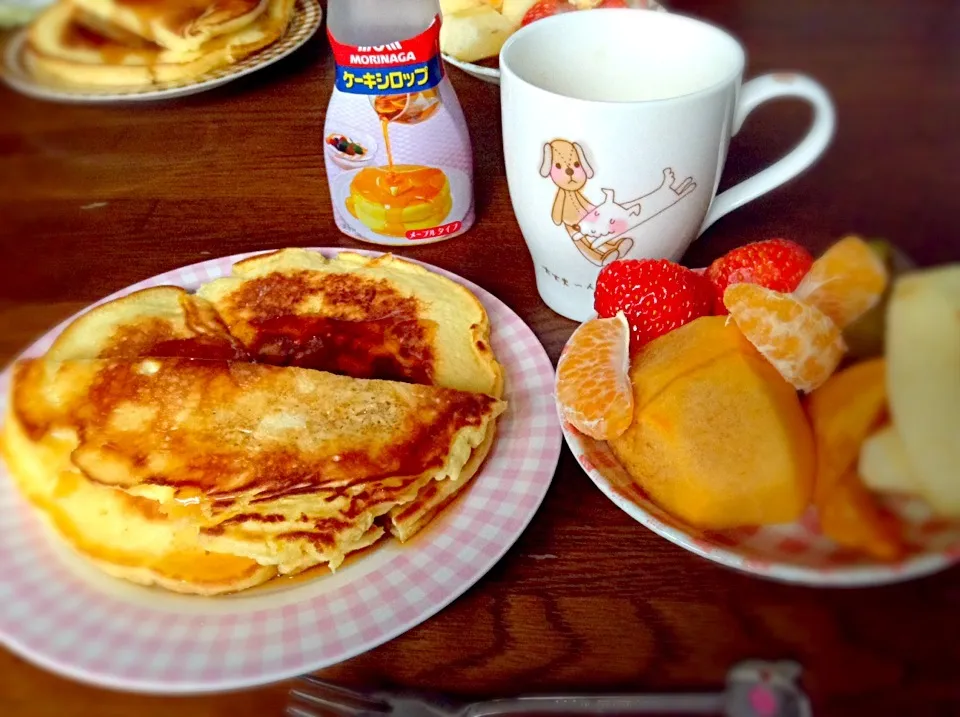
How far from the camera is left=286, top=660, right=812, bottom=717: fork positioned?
23 cm

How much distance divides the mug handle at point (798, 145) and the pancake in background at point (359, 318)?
210 mm

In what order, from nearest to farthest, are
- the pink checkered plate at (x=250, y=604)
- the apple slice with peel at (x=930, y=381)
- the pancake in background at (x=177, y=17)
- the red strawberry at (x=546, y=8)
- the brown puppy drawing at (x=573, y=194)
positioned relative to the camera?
the apple slice with peel at (x=930, y=381), the pink checkered plate at (x=250, y=604), the brown puppy drawing at (x=573, y=194), the pancake in background at (x=177, y=17), the red strawberry at (x=546, y=8)

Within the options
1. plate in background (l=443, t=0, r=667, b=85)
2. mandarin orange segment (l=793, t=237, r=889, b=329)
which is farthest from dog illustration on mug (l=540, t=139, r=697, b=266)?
plate in background (l=443, t=0, r=667, b=85)

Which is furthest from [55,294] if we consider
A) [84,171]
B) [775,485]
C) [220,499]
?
[775,485]

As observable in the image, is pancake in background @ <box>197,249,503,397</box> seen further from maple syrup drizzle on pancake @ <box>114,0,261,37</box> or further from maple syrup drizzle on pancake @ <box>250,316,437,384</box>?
maple syrup drizzle on pancake @ <box>114,0,261,37</box>

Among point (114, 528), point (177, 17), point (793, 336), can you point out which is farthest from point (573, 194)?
point (177, 17)

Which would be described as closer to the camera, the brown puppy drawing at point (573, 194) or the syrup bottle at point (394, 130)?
the brown puppy drawing at point (573, 194)

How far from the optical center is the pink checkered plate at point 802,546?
20 cm

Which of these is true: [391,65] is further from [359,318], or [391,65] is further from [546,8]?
[546,8]

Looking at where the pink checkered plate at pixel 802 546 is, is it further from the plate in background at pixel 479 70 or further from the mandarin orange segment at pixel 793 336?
the plate in background at pixel 479 70

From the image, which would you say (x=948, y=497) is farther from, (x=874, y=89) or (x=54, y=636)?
(x=54, y=636)

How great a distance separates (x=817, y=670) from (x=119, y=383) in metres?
0.47

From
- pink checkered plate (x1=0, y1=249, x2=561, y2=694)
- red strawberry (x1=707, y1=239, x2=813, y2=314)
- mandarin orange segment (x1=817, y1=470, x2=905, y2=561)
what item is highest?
mandarin orange segment (x1=817, y1=470, x2=905, y2=561)

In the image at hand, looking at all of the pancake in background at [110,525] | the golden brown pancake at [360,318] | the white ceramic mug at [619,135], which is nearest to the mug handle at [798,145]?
the white ceramic mug at [619,135]
